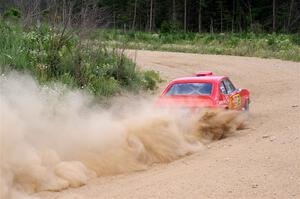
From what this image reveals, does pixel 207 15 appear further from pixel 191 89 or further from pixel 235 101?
pixel 191 89

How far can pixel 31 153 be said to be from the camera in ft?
26.8

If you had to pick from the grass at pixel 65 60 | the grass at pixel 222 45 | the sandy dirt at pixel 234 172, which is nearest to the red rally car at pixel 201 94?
the sandy dirt at pixel 234 172

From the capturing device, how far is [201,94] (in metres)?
12.5

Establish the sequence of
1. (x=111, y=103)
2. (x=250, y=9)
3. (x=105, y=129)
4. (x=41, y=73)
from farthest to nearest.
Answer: (x=250, y=9)
(x=111, y=103)
(x=41, y=73)
(x=105, y=129)

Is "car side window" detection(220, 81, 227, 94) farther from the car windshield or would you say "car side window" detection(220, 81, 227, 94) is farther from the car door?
the car windshield

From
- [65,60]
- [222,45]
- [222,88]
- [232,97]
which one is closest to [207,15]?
[222,45]

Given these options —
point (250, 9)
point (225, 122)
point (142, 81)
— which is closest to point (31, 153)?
point (225, 122)

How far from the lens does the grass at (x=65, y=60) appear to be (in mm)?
13648

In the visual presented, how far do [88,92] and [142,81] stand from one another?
5.64 meters

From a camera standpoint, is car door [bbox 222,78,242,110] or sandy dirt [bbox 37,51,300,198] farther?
car door [bbox 222,78,242,110]

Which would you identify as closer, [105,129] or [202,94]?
[105,129]

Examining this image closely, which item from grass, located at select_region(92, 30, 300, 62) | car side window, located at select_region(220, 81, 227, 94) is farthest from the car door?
grass, located at select_region(92, 30, 300, 62)

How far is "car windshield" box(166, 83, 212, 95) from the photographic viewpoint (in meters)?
12.6

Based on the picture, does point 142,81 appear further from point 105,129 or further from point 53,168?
point 53,168
